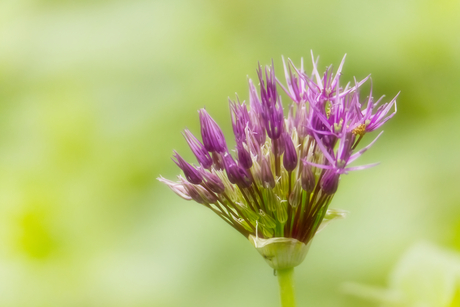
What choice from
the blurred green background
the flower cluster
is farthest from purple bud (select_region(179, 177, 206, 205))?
the blurred green background

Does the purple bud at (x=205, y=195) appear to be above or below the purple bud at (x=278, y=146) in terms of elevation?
below

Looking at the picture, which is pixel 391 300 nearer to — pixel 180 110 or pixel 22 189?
pixel 180 110

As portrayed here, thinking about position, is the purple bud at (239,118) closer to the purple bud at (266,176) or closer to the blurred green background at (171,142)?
the purple bud at (266,176)

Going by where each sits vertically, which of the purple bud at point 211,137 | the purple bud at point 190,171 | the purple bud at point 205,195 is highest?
the purple bud at point 211,137

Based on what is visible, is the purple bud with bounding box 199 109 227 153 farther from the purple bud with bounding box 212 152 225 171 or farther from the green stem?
the green stem

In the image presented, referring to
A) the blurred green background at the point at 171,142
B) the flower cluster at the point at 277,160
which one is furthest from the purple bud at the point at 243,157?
the blurred green background at the point at 171,142
